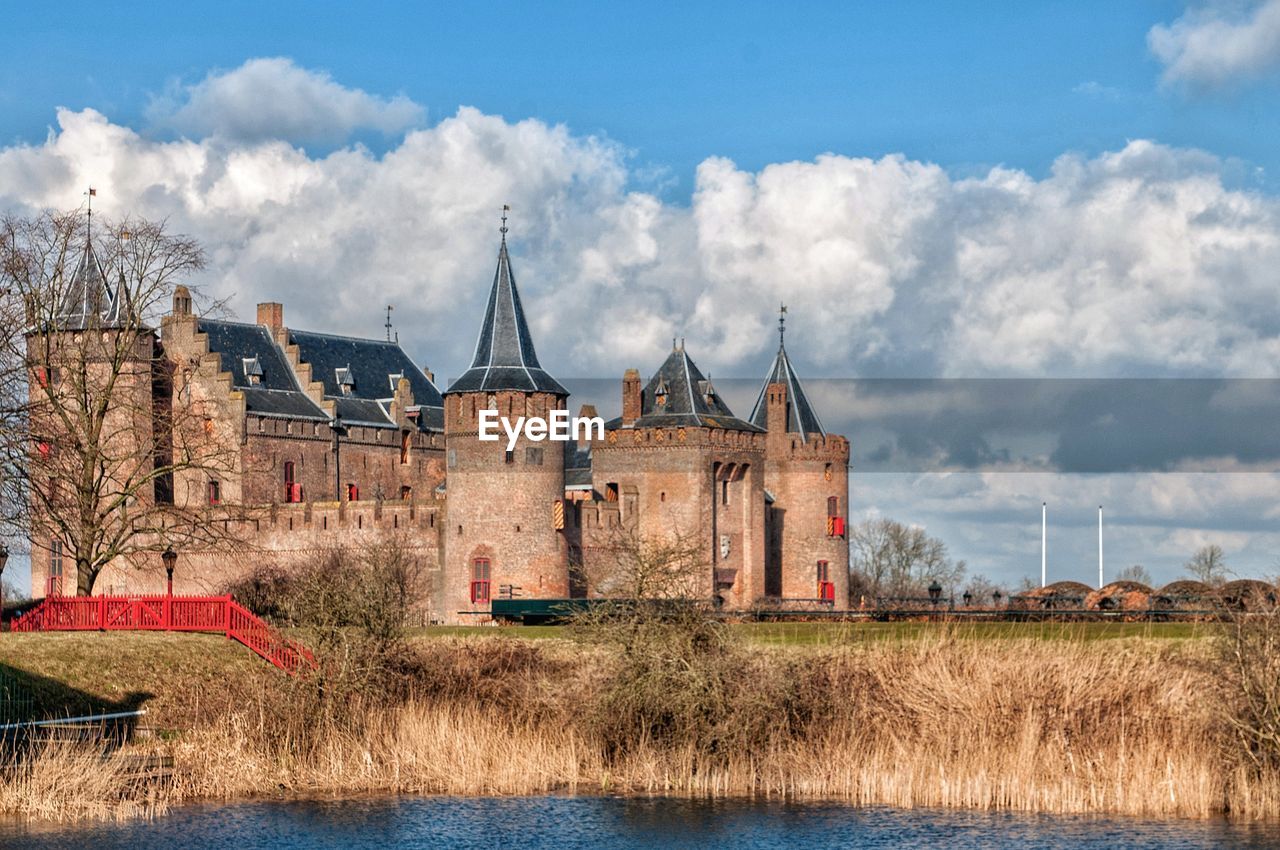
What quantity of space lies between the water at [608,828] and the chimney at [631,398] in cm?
3551

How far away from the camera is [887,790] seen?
23.0 metres

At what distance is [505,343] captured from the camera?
2109 inches

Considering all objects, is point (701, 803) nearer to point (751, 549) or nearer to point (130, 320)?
point (130, 320)

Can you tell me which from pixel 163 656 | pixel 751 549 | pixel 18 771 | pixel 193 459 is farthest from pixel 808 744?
pixel 751 549

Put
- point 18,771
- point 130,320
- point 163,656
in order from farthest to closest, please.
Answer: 1. point 130,320
2. point 163,656
3. point 18,771

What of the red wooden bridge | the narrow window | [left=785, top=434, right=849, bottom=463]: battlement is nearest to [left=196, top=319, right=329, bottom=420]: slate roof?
[left=785, top=434, right=849, bottom=463]: battlement

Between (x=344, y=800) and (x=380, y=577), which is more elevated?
(x=380, y=577)

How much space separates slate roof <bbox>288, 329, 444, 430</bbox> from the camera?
6138 cm

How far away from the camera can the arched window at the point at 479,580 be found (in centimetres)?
5272

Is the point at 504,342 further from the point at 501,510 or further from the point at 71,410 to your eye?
the point at 71,410

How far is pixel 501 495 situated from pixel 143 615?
18825 millimetres

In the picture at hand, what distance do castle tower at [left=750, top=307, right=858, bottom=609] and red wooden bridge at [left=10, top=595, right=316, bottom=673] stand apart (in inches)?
1066

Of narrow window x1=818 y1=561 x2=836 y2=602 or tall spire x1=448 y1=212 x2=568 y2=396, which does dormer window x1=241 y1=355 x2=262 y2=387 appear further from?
narrow window x1=818 y1=561 x2=836 y2=602

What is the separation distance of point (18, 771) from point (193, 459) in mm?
18500
